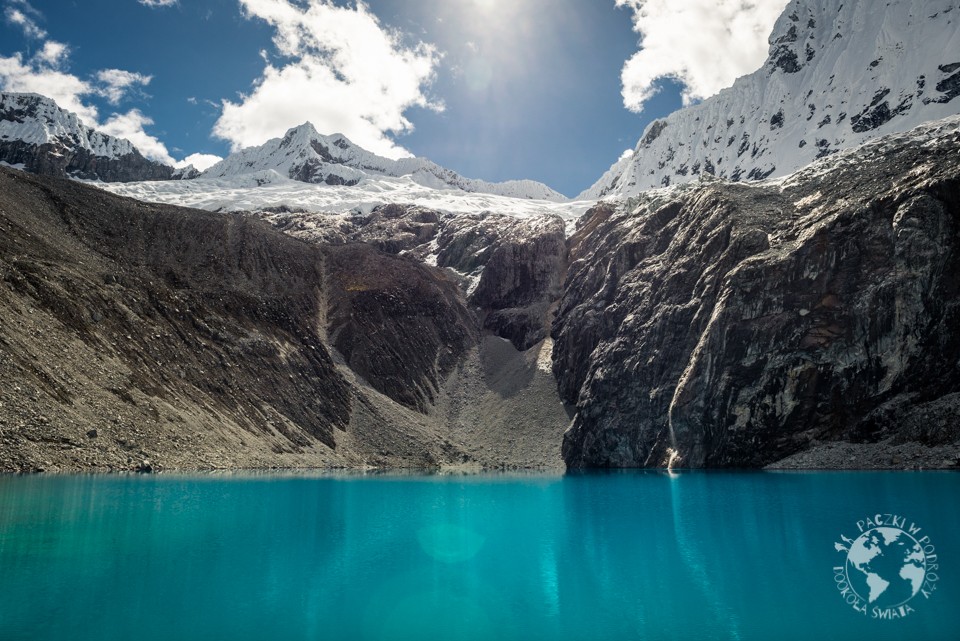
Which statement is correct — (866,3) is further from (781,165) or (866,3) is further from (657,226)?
(657,226)

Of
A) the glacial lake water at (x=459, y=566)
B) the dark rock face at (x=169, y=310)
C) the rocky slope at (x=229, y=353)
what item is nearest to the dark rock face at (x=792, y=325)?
the rocky slope at (x=229, y=353)

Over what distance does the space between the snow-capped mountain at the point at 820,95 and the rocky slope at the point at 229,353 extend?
7778 cm

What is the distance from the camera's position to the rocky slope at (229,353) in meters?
51.1

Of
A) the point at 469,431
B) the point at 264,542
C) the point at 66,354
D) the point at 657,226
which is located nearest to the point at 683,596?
the point at 264,542

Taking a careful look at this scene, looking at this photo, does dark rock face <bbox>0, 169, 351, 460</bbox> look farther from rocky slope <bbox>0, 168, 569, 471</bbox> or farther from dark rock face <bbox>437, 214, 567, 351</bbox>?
dark rock face <bbox>437, 214, 567, 351</bbox>

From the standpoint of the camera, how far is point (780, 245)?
241 ft

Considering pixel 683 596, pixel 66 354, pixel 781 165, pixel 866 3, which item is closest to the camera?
pixel 683 596

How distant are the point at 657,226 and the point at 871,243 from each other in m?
34.3

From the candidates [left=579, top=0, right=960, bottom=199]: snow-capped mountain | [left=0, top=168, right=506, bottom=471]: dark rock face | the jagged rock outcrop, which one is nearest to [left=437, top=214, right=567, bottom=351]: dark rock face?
the jagged rock outcrop

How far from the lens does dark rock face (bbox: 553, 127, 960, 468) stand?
60781 millimetres

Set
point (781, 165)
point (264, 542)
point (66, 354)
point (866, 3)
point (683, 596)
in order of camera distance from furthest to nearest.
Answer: point (866, 3) → point (781, 165) → point (66, 354) → point (264, 542) → point (683, 596)
